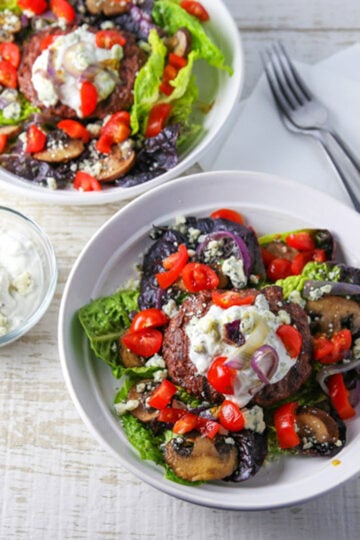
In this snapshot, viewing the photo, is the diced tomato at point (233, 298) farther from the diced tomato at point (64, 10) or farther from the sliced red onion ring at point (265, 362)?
the diced tomato at point (64, 10)

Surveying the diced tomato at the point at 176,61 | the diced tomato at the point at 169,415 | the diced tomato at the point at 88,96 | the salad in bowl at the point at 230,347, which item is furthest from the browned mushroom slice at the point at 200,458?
the diced tomato at the point at 176,61

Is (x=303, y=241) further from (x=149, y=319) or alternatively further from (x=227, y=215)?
(x=149, y=319)

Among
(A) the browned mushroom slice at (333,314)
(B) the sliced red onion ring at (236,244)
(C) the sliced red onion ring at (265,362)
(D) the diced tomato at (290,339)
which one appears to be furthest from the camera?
(B) the sliced red onion ring at (236,244)

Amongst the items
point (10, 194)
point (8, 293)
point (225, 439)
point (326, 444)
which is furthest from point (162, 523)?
point (10, 194)

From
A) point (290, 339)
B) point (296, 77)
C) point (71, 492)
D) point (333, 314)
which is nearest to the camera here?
point (290, 339)

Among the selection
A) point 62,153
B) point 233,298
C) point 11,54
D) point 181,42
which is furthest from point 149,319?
point 11,54

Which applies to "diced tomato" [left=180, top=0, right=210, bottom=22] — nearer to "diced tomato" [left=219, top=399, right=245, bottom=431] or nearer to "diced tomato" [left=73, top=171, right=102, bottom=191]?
"diced tomato" [left=73, top=171, right=102, bottom=191]
